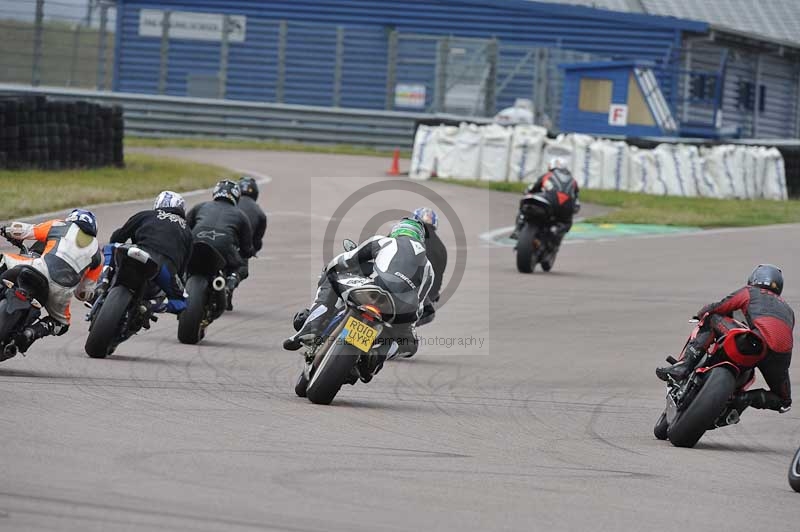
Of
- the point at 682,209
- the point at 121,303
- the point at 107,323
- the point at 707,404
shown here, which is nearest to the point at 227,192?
the point at 121,303

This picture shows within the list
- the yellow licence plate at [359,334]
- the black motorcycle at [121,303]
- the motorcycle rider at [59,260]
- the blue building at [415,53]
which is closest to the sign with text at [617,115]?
the blue building at [415,53]

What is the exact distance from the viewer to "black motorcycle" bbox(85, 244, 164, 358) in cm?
991

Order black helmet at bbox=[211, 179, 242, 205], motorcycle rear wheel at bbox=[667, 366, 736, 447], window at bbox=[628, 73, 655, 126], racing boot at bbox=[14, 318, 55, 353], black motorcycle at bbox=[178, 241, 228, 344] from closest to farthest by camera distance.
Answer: motorcycle rear wheel at bbox=[667, 366, 736, 447]
racing boot at bbox=[14, 318, 55, 353]
black motorcycle at bbox=[178, 241, 228, 344]
black helmet at bbox=[211, 179, 242, 205]
window at bbox=[628, 73, 655, 126]

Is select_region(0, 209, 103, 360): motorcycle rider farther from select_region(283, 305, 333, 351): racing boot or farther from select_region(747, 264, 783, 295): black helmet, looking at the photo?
select_region(747, 264, 783, 295): black helmet

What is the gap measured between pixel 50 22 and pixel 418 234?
25881mm

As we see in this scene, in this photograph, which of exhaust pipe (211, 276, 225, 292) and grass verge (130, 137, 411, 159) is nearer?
exhaust pipe (211, 276, 225, 292)

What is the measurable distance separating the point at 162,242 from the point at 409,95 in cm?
2763

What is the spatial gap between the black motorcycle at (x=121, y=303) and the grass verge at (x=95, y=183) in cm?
795

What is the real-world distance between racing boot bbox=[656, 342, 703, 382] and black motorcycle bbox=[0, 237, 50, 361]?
4101mm

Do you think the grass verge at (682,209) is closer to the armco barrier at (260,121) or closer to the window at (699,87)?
the armco barrier at (260,121)

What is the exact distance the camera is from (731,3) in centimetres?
4781

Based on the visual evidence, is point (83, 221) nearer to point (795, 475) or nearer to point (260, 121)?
point (795, 475)

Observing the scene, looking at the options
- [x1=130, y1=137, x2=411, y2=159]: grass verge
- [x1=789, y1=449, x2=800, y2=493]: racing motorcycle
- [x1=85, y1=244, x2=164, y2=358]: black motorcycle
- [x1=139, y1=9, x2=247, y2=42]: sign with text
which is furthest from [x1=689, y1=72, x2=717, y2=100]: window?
[x1=789, y1=449, x2=800, y2=493]: racing motorcycle

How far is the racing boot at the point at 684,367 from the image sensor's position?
8.30m
